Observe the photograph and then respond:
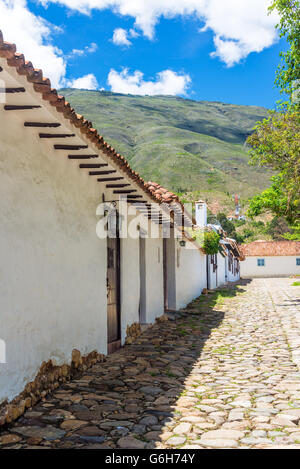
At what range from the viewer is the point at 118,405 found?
14.3 ft

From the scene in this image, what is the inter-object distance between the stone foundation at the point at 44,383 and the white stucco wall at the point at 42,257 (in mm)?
90

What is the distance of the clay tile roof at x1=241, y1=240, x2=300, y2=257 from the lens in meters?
45.6

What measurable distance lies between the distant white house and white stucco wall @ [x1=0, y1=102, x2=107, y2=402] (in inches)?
1656

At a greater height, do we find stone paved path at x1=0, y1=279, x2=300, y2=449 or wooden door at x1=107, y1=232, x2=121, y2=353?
wooden door at x1=107, y1=232, x2=121, y2=353

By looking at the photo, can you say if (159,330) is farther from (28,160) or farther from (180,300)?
(28,160)

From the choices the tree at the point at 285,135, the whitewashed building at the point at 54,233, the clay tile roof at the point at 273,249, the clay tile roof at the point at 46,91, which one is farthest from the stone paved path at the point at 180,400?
the clay tile roof at the point at 273,249

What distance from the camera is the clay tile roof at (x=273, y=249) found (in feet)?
150

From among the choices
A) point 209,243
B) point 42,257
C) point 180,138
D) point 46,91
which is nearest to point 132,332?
point 42,257

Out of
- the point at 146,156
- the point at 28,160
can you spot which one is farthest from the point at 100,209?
the point at 146,156

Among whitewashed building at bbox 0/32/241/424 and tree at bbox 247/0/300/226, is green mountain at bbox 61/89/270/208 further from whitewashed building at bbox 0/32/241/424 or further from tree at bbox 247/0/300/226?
whitewashed building at bbox 0/32/241/424

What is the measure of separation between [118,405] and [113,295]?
299cm

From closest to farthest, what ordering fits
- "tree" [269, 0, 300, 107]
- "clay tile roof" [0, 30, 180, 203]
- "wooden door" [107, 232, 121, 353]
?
"clay tile roof" [0, 30, 180, 203] < "wooden door" [107, 232, 121, 353] < "tree" [269, 0, 300, 107]
